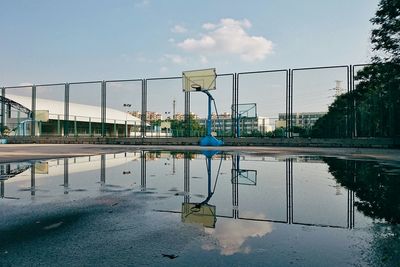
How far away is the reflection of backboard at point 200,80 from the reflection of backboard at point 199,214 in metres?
20.2

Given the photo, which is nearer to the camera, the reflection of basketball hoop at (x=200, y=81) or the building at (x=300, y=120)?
the building at (x=300, y=120)

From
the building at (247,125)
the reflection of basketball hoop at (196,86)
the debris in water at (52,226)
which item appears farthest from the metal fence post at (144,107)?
the debris in water at (52,226)

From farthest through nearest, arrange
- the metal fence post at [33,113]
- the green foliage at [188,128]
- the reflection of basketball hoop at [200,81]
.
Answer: the metal fence post at [33,113], the green foliage at [188,128], the reflection of basketball hoop at [200,81]

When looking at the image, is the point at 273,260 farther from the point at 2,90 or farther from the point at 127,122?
the point at 2,90

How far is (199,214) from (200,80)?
836 inches

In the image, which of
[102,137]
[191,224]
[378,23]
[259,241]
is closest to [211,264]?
[259,241]

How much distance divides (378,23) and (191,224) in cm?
2025

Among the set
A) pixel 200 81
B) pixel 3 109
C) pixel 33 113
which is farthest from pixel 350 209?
pixel 3 109

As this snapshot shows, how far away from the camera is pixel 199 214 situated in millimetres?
3506

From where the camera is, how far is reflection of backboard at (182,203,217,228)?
318 cm

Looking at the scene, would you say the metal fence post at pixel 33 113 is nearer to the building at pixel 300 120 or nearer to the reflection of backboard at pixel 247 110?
the reflection of backboard at pixel 247 110

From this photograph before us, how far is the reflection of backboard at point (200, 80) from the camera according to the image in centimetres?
2388

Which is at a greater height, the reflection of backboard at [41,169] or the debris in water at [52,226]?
the reflection of backboard at [41,169]

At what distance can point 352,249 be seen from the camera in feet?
7.82
